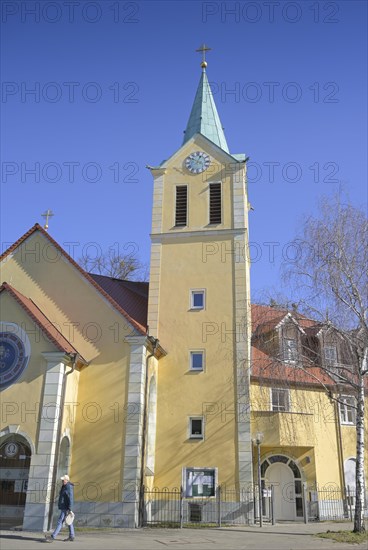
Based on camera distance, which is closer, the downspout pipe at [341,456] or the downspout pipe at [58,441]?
the downspout pipe at [58,441]

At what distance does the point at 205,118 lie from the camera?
3130cm

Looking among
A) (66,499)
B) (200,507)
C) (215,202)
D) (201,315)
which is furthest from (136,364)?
(215,202)

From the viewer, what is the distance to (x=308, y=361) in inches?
730

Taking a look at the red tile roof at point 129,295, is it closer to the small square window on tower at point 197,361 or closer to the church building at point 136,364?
the church building at point 136,364

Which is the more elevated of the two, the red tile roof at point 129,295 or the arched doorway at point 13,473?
the red tile roof at point 129,295

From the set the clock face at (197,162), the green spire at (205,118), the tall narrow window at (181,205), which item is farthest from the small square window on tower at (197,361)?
the green spire at (205,118)

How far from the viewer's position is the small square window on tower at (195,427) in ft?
72.5

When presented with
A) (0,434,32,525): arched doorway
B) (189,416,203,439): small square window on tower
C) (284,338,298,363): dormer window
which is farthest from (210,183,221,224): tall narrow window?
(0,434,32,525): arched doorway

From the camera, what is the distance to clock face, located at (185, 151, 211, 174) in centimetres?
2801

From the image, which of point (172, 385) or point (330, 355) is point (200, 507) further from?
point (330, 355)

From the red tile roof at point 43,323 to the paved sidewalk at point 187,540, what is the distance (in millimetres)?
6564

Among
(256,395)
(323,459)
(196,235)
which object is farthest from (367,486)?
(196,235)

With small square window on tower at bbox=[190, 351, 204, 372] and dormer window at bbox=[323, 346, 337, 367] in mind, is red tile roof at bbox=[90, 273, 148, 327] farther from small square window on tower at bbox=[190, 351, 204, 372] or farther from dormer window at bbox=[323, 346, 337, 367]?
dormer window at bbox=[323, 346, 337, 367]

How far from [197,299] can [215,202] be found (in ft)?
18.1
